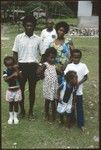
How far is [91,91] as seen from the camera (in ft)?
33.7

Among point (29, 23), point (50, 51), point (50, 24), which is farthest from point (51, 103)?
point (50, 24)

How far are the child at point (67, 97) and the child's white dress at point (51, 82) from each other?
6.1 inches

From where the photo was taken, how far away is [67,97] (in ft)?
23.8

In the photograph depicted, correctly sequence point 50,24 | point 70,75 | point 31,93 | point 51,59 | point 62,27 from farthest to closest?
point 50,24 < point 31,93 < point 51,59 < point 62,27 < point 70,75

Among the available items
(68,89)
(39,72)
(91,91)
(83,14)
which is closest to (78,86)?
(68,89)

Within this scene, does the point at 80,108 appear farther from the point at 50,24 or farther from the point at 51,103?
the point at 50,24

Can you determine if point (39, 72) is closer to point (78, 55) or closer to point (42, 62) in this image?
point (42, 62)

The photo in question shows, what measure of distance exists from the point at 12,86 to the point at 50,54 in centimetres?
84

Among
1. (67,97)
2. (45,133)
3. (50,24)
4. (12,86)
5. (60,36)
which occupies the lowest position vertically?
(45,133)

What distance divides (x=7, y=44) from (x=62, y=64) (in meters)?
9.98

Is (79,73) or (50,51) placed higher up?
(50,51)

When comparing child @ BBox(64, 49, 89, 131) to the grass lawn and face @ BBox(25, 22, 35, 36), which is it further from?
face @ BBox(25, 22, 35, 36)

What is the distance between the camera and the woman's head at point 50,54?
24.0ft

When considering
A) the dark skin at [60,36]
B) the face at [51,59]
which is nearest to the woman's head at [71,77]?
the face at [51,59]
